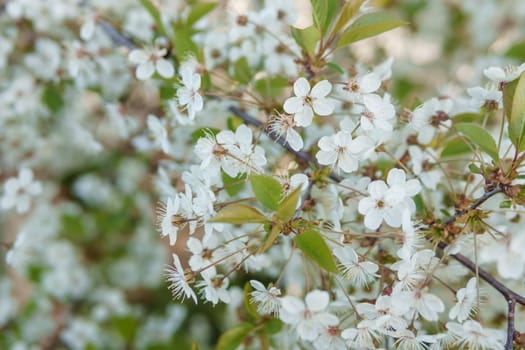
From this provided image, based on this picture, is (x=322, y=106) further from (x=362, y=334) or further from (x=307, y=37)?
(x=362, y=334)

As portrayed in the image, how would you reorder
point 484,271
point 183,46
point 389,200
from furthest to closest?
1. point 183,46
2. point 484,271
3. point 389,200

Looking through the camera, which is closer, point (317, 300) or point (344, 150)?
point (317, 300)

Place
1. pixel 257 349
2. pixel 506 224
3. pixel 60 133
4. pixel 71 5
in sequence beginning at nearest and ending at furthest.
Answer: pixel 506 224 → pixel 257 349 → pixel 71 5 → pixel 60 133

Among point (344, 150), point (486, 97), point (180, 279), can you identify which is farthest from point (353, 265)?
point (486, 97)

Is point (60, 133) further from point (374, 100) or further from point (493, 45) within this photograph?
point (493, 45)

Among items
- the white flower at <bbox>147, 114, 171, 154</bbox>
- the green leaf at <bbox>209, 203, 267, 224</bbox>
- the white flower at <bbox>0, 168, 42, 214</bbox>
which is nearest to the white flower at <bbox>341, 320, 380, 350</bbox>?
the green leaf at <bbox>209, 203, 267, 224</bbox>

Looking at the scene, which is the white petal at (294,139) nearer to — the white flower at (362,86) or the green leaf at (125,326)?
the white flower at (362,86)

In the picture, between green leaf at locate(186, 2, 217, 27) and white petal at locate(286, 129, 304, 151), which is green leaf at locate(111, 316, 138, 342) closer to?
green leaf at locate(186, 2, 217, 27)

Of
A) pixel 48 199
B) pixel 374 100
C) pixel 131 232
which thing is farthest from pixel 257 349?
pixel 48 199
